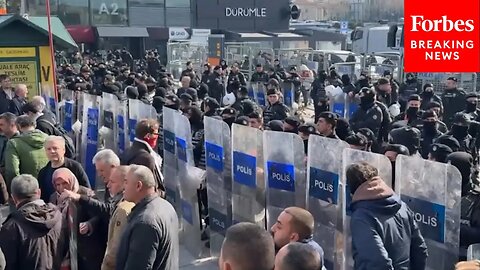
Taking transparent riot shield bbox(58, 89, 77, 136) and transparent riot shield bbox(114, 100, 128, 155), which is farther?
transparent riot shield bbox(58, 89, 77, 136)

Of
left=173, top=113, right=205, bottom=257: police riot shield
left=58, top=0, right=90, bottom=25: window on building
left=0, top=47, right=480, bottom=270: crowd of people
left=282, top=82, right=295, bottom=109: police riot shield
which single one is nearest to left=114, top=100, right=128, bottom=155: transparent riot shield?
left=0, top=47, right=480, bottom=270: crowd of people

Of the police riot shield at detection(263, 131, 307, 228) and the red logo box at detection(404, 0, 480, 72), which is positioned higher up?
the red logo box at detection(404, 0, 480, 72)

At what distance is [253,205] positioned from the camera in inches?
252

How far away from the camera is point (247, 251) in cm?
296

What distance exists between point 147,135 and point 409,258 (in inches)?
124

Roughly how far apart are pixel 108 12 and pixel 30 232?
100 ft

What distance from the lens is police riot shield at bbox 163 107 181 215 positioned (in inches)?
302

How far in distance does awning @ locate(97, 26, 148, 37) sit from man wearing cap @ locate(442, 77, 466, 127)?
77.0 feet

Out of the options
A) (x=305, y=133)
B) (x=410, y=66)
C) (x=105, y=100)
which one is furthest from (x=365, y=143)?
(x=105, y=100)

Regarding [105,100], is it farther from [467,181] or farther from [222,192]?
[467,181]

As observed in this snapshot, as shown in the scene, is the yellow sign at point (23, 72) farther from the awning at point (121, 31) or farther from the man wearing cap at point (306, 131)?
the awning at point (121, 31)

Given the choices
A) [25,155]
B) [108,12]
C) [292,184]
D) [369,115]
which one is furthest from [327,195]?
[108,12]

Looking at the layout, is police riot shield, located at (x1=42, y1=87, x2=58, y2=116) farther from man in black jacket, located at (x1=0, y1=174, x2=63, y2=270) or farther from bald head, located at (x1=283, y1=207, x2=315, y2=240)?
bald head, located at (x1=283, y1=207, x2=315, y2=240)

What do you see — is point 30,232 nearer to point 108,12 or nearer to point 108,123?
point 108,123
